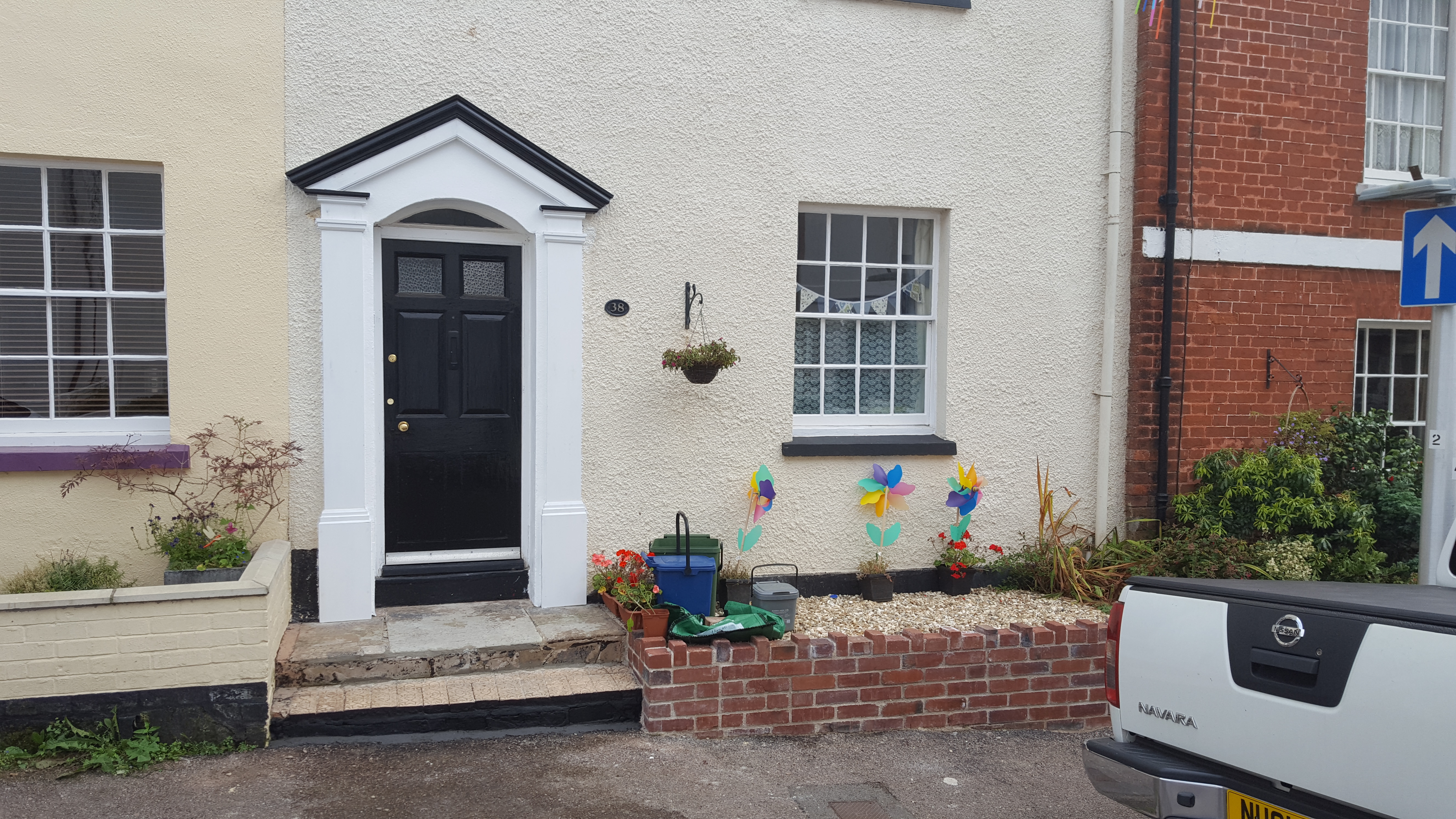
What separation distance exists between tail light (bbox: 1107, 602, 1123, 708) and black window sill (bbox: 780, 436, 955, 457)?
3.18 m

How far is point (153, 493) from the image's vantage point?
221 inches

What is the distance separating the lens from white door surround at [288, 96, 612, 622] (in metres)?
5.76

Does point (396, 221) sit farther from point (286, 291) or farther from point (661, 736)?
point (661, 736)

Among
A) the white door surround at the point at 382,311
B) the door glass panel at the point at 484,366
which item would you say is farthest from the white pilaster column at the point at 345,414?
the door glass panel at the point at 484,366

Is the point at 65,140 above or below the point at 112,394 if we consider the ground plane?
above

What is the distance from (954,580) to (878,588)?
550 millimetres

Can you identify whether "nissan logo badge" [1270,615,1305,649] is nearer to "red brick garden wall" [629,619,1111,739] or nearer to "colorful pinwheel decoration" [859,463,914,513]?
"red brick garden wall" [629,619,1111,739]

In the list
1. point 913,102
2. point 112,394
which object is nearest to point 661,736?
point 112,394

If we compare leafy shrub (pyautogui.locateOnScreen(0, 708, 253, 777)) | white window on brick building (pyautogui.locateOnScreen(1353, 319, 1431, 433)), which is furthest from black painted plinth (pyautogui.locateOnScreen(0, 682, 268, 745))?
white window on brick building (pyautogui.locateOnScreen(1353, 319, 1431, 433))

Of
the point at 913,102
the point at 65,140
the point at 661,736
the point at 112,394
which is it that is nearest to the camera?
the point at 661,736

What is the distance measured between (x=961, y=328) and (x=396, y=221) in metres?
3.81

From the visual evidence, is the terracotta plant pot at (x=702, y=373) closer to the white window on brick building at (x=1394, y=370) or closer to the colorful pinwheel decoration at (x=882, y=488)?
the colorful pinwheel decoration at (x=882, y=488)

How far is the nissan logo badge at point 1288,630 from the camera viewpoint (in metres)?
2.97

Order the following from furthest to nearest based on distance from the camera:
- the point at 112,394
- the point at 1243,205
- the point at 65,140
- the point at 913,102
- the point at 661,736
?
1. the point at 1243,205
2. the point at 913,102
3. the point at 112,394
4. the point at 65,140
5. the point at 661,736
